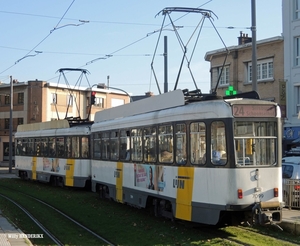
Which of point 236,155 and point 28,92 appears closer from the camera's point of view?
point 236,155

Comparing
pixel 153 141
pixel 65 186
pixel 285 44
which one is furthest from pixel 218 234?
pixel 285 44

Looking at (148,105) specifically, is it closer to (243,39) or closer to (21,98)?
(243,39)

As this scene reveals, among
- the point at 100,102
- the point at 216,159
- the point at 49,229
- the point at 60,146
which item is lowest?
the point at 49,229

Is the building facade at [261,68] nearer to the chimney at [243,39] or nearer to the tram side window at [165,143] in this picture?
the chimney at [243,39]

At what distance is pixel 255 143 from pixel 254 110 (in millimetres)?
712

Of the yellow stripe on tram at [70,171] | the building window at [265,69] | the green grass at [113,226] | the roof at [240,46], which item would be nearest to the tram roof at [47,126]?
the yellow stripe on tram at [70,171]

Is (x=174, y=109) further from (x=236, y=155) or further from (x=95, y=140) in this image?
(x=95, y=140)

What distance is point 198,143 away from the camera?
11203mm

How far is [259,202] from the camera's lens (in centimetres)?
1058

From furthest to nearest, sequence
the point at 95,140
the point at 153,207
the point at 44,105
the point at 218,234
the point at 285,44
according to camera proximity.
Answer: the point at 44,105, the point at 285,44, the point at 95,140, the point at 153,207, the point at 218,234

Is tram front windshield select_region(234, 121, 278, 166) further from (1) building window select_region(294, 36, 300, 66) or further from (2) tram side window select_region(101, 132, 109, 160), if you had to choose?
(1) building window select_region(294, 36, 300, 66)

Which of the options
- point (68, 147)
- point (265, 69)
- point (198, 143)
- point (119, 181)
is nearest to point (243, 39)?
point (265, 69)

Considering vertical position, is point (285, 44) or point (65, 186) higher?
point (285, 44)

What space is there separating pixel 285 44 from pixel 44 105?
32.7 metres
